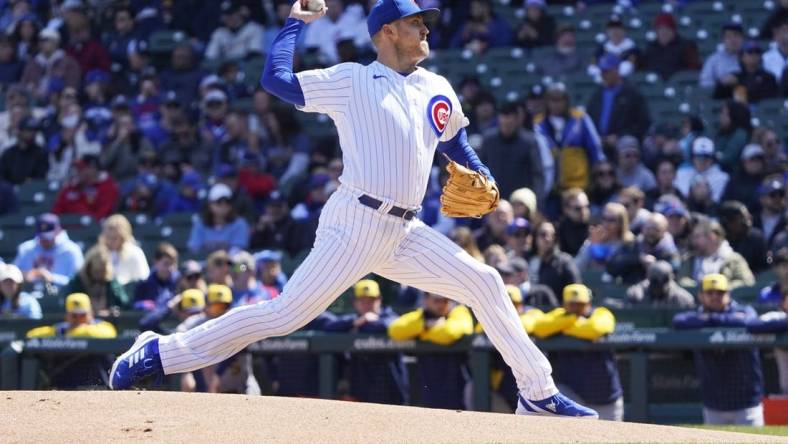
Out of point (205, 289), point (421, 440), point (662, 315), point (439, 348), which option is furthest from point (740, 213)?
point (421, 440)

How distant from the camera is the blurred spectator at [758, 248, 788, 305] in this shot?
8.97 m

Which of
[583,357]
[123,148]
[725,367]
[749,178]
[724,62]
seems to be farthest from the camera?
[123,148]

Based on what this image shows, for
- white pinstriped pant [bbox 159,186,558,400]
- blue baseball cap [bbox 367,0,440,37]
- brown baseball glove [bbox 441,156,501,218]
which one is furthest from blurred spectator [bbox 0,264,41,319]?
blue baseball cap [bbox 367,0,440,37]

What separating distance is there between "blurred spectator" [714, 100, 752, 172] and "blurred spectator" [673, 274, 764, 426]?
271 centimetres

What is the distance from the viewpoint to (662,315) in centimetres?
923

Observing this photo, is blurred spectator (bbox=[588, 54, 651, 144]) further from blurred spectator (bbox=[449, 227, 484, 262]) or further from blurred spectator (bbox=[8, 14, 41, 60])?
blurred spectator (bbox=[8, 14, 41, 60])

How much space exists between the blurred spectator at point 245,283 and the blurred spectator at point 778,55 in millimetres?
4811

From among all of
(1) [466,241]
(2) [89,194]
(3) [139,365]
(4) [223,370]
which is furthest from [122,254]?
(3) [139,365]

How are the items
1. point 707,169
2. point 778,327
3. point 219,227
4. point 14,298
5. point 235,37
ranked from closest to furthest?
point 778,327 < point 14,298 < point 707,169 < point 219,227 < point 235,37

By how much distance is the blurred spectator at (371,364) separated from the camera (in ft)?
30.4

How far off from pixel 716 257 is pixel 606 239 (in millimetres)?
806

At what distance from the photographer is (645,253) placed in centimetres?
986

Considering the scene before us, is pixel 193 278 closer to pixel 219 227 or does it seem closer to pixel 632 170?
pixel 219 227

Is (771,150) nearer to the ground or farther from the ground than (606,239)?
farther from the ground
